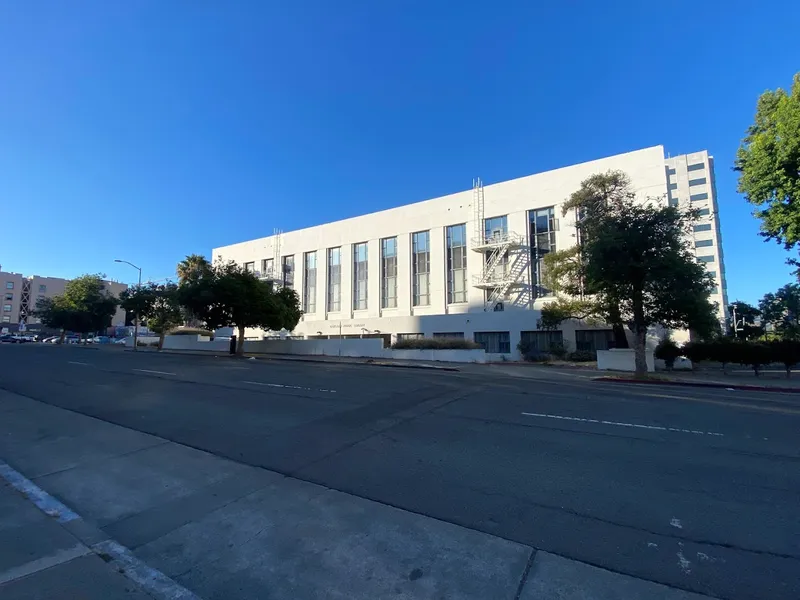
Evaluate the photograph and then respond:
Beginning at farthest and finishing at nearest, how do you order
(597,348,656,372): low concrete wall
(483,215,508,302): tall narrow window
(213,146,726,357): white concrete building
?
1. (483,215,508,302): tall narrow window
2. (213,146,726,357): white concrete building
3. (597,348,656,372): low concrete wall

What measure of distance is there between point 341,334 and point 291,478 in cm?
4093

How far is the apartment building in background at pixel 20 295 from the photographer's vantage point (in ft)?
379

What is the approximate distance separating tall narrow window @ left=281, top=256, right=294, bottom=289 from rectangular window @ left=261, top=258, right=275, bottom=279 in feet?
5.06

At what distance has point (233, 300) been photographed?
32.5m

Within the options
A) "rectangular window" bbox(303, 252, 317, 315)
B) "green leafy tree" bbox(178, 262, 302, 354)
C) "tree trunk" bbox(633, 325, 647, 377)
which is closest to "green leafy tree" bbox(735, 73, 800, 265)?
"tree trunk" bbox(633, 325, 647, 377)

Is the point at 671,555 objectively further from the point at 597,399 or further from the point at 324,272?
the point at 324,272

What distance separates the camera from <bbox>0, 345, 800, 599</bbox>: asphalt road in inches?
149

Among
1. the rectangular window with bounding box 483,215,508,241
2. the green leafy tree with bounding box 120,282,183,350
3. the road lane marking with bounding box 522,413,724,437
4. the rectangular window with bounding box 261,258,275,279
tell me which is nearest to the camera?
the road lane marking with bounding box 522,413,724,437

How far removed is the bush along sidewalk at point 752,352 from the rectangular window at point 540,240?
502 inches

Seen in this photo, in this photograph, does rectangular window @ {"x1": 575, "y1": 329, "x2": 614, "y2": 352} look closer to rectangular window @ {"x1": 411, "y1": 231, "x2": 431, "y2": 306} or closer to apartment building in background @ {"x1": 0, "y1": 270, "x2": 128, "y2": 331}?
rectangular window @ {"x1": 411, "y1": 231, "x2": 431, "y2": 306}

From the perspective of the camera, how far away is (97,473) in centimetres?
593

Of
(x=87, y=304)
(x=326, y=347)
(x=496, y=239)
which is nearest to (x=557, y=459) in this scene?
(x=326, y=347)

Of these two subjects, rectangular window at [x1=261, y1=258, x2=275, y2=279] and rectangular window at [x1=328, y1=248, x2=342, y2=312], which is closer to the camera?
rectangular window at [x1=328, y1=248, x2=342, y2=312]

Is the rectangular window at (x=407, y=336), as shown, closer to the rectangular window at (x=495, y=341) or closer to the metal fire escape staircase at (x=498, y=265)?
the rectangular window at (x=495, y=341)
